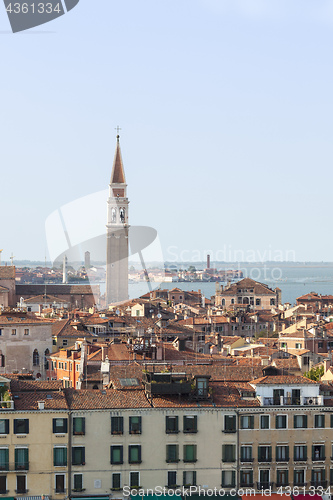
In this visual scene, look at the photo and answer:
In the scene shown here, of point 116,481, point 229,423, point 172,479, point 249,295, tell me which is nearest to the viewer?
point 116,481

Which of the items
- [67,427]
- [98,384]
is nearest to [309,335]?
[98,384]

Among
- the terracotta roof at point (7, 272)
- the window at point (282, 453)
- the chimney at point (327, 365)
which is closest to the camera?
the window at point (282, 453)

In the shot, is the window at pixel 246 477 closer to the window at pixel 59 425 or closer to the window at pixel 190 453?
the window at pixel 190 453

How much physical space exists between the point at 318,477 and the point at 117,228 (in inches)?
2193

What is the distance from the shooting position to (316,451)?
21.7 m

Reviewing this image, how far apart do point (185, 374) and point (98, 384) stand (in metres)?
3.93

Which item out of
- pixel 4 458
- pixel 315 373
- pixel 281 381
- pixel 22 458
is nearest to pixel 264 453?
pixel 281 381

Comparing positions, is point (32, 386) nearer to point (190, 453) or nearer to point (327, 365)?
point (190, 453)

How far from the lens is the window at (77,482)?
20.9m

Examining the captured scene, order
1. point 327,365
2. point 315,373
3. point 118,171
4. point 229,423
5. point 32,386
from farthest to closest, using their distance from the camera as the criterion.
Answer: point 118,171 → point 327,365 → point 315,373 → point 32,386 → point 229,423

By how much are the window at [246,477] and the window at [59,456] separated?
3168 millimetres

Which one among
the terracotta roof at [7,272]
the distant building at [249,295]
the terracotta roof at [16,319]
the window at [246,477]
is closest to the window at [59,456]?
the window at [246,477]

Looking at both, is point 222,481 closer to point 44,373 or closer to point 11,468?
point 11,468

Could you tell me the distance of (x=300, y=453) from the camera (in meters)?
21.6
